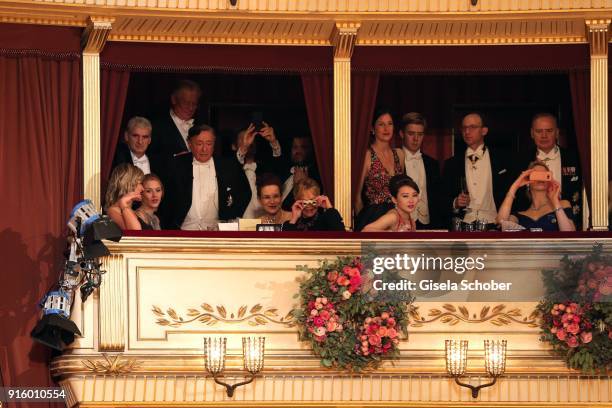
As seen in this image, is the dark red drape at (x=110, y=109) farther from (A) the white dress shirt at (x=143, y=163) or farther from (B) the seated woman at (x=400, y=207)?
(B) the seated woman at (x=400, y=207)

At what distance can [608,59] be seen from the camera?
640 inches

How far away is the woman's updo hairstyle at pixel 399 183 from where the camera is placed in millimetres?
15094

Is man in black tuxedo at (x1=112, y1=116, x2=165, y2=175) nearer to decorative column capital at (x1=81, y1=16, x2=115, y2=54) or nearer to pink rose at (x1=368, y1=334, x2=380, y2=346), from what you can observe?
decorative column capital at (x1=81, y1=16, x2=115, y2=54)

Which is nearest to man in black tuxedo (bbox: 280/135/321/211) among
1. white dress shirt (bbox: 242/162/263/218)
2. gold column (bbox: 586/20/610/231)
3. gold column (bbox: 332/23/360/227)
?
white dress shirt (bbox: 242/162/263/218)

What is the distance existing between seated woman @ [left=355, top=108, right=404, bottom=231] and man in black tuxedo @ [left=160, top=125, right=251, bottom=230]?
1079 mm

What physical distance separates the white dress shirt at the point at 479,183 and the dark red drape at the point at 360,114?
3.02ft

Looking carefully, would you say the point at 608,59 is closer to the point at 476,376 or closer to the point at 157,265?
the point at 476,376

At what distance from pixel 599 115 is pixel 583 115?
9.5 inches

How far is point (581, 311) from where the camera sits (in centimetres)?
1475

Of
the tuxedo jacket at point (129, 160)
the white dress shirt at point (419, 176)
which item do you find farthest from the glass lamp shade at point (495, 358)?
the tuxedo jacket at point (129, 160)

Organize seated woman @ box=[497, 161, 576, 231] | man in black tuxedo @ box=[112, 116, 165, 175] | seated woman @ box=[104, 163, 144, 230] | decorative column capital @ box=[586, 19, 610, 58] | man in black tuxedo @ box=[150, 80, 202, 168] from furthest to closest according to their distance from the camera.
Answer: man in black tuxedo @ box=[150, 80, 202, 168]
decorative column capital @ box=[586, 19, 610, 58]
man in black tuxedo @ box=[112, 116, 165, 175]
seated woman @ box=[497, 161, 576, 231]
seated woman @ box=[104, 163, 144, 230]

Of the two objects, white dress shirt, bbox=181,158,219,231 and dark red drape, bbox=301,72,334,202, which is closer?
white dress shirt, bbox=181,158,219,231

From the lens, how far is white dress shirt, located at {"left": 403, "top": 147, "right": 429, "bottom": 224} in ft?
53.2

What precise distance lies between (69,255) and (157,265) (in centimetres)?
67
